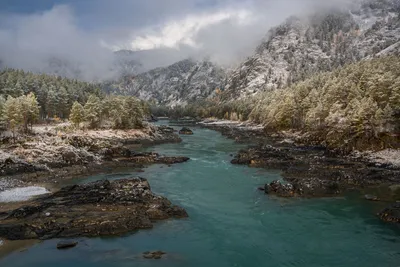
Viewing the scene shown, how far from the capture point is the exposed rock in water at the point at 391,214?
32.4m

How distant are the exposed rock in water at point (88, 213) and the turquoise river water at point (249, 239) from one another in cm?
133

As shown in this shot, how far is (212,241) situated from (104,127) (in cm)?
10167

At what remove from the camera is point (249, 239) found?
96.4ft

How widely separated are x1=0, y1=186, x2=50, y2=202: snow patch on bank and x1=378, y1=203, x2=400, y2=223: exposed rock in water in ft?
130

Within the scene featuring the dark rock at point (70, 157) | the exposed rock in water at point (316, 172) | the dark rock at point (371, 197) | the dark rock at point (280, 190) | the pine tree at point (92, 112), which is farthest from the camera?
the pine tree at point (92, 112)

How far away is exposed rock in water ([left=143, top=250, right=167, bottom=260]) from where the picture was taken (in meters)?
24.9

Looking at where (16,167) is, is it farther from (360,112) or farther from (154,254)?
(360,112)

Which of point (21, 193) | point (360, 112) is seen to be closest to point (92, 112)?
point (21, 193)

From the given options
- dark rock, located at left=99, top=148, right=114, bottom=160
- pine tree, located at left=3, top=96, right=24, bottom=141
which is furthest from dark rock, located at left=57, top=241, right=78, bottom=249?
pine tree, located at left=3, top=96, right=24, bottom=141

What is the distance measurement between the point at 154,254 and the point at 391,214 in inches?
966

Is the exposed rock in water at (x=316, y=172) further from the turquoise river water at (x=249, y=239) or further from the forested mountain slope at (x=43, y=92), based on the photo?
the forested mountain slope at (x=43, y=92)

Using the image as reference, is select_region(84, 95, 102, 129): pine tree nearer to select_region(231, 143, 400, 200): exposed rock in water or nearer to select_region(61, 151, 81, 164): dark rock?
select_region(61, 151, 81, 164): dark rock

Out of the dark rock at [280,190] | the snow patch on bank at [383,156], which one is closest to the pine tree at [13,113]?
the dark rock at [280,190]

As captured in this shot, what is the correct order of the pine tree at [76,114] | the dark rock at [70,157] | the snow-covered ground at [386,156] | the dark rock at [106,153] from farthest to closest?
1. the pine tree at [76,114]
2. the dark rock at [106,153]
3. the dark rock at [70,157]
4. the snow-covered ground at [386,156]
